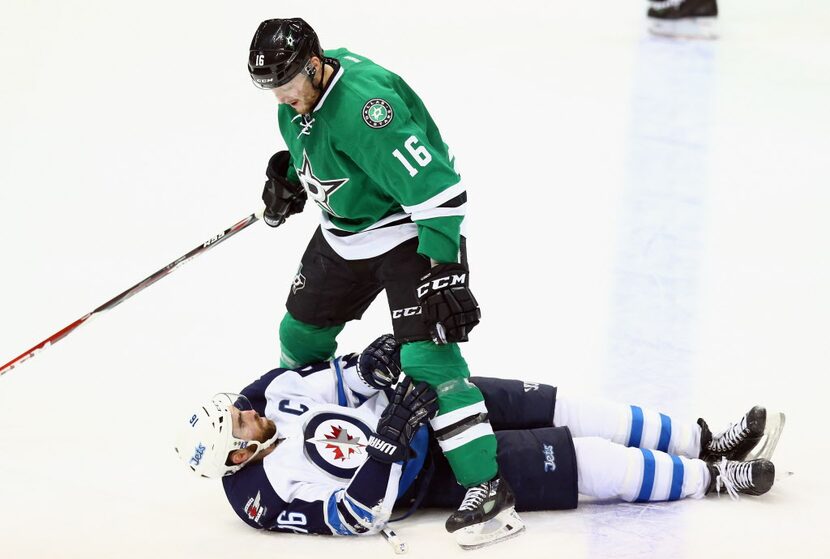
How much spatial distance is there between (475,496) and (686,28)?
5257 mm

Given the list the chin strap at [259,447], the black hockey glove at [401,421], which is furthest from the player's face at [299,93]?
the chin strap at [259,447]

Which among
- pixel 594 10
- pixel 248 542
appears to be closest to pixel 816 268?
pixel 248 542

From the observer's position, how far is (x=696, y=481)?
320 cm

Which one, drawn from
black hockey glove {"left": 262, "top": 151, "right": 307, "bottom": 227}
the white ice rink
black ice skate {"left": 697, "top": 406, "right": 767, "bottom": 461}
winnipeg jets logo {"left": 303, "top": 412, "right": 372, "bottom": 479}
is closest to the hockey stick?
black hockey glove {"left": 262, "top": 151, "right": 307, "bottom": 227}

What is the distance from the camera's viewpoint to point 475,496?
3.05m

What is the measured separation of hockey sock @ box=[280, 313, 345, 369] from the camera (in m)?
3.58

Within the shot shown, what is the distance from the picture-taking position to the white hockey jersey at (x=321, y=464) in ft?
10.00

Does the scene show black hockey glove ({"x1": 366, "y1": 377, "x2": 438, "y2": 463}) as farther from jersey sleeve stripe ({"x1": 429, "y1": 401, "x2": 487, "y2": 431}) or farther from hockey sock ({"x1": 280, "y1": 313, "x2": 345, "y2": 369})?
hockey sock ({"x1": 280, "y1": 313, "x2": 345, "y2": 369})

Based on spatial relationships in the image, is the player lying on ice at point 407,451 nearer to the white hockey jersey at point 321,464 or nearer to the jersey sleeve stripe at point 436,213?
the white hockey jersey at point 321,464

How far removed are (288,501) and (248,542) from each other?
15 centimetres

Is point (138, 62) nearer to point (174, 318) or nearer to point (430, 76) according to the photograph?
point (430, 76)

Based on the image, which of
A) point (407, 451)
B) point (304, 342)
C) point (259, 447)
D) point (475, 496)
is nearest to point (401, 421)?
point (407, 451)

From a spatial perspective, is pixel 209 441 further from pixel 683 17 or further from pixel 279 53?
pixel 683 17

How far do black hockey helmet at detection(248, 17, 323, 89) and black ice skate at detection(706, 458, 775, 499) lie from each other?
1.54 metres
